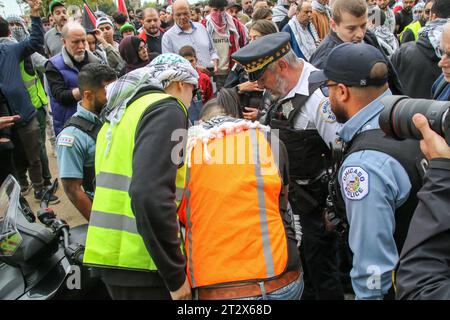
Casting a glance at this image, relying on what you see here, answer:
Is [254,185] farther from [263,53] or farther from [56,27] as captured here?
[56,27]

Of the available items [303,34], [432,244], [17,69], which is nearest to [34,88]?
[17,69]

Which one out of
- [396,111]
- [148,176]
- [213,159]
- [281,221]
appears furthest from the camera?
[281,221]

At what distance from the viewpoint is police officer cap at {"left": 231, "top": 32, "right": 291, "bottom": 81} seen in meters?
2.66

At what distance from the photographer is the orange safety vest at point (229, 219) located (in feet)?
5.82

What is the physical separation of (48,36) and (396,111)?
624 cm

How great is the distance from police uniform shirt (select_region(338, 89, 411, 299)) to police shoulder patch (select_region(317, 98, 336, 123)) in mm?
819

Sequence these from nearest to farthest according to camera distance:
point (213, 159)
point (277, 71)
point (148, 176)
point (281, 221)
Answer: point (148, 176)
point (213, 159)
point (281, 221)
point (277, 71)

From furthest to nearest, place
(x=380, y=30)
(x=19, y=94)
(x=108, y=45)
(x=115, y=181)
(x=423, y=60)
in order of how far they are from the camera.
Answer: (x=108, y=45), (x=380, y=30), (x=19, y=94), (x=423, y=60), (x=115, y=181)

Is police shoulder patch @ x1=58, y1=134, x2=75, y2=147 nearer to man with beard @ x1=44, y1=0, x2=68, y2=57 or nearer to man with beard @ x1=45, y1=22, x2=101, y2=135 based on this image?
man with beard @ x1=45, y1=22, x2=101, y2=135

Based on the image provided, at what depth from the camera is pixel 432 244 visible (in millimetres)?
1118

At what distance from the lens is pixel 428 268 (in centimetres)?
111

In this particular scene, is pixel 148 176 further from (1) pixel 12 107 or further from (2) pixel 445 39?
(1) pixel 12 107

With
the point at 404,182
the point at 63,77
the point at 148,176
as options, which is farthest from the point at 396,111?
the point at 63,77

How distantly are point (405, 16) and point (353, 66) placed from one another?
7.95 meters
